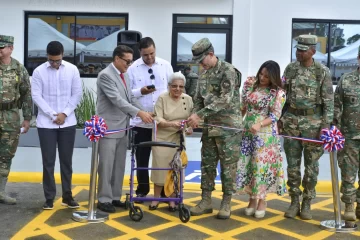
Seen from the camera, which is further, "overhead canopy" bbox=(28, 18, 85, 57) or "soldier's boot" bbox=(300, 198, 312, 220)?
"overhead canopy" bbox=(28, 18, 85, 57)

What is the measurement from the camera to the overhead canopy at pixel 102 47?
12.4m

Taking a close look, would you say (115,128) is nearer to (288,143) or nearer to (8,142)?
(8,142)

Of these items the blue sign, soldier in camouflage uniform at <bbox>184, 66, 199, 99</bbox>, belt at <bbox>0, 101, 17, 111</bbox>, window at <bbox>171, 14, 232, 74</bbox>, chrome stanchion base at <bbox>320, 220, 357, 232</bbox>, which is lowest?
chrome stanchion base at <bbox>320, 220, 357, 232</bbox>

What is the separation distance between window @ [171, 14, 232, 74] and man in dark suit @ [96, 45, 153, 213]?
6.47 meters

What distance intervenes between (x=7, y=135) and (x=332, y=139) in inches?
150

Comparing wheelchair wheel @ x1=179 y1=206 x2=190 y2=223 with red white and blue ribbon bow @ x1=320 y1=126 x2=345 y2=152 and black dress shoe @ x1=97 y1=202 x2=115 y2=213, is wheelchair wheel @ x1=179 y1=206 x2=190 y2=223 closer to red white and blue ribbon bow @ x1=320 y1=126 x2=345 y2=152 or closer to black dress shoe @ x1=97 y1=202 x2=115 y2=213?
black dress shoe @ x1=97 y1=202 x2=115 y2=213

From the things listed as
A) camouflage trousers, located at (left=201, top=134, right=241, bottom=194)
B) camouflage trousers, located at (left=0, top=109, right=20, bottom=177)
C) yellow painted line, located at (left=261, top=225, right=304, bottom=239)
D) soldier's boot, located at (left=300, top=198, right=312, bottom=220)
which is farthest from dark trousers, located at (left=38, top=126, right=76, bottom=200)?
soldier's boot, located at (left=300, top=198, right=312, bottom=220)

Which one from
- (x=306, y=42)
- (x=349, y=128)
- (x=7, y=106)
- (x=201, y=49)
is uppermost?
(x=306, y=42)

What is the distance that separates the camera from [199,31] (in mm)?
12070

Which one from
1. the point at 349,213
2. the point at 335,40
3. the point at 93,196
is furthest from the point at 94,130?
the point at 335,40

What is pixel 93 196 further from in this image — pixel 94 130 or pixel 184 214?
pixel 184 214

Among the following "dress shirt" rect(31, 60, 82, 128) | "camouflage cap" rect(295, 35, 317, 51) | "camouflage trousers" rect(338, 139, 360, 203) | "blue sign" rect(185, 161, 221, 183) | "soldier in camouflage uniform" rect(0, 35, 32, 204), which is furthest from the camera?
"blue sign" rect(185, 161, 221, 183)

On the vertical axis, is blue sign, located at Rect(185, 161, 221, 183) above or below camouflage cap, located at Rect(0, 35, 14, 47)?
below

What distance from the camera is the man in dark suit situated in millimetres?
5520
